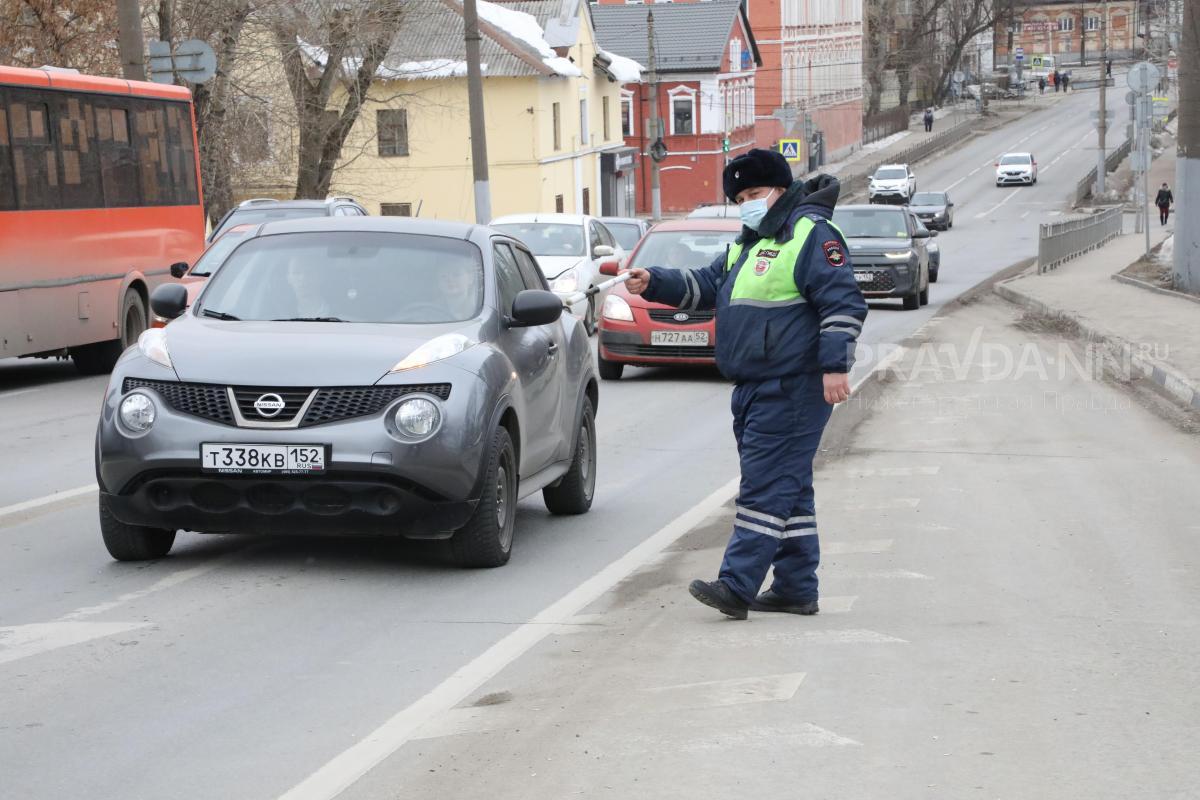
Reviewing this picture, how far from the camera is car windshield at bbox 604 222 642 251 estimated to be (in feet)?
97.1

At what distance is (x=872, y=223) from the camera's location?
3053cm

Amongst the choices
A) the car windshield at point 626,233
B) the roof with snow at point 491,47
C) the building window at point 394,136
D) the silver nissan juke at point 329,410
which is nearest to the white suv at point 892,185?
the roof with snow at point 491,47

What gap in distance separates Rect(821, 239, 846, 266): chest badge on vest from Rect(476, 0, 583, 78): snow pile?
53.0 metres

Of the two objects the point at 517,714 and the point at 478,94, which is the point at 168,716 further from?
the point at 478,94

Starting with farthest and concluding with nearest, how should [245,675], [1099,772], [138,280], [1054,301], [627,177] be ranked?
[627,177] < [1054,301] < [138,280] < [245,675] < [1099,772]

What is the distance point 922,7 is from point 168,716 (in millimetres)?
128107

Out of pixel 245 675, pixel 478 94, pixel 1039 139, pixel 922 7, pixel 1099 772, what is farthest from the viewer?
pixel 922 7

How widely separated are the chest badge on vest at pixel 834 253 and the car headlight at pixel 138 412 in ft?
9.69

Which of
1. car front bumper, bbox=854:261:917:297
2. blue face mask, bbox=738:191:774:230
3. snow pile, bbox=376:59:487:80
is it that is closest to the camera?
blue face mask, bbox=738:191:774:230

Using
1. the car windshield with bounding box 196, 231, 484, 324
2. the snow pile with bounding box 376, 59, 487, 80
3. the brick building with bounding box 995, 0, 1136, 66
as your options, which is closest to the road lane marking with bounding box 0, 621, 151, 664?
the car windshield with bounding box 196, 231, 484, 324

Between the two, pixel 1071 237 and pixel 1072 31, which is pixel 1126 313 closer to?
pixel 1071 237

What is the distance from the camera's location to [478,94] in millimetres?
32781

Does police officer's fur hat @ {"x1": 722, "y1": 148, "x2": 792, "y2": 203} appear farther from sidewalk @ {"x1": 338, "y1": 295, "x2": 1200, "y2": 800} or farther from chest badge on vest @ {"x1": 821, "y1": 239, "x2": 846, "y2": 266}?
sidewalk @ {"x1": 338, "y1": 295, "x2": 1200, "y2": 800}

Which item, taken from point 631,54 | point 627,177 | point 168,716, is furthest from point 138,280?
point 631,54
